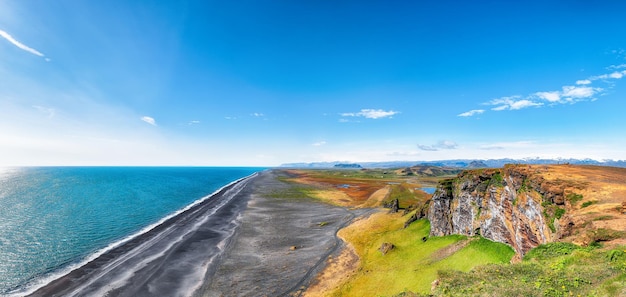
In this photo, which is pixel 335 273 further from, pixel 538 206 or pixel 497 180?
pixel 538 206

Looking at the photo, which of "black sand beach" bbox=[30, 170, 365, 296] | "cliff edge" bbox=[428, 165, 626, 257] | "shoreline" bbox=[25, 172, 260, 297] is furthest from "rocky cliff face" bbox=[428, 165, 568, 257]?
"shoreline" bbox=[25, 172, 260, 297]

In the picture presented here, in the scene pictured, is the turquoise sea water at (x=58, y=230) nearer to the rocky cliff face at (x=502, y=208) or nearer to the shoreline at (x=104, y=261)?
the shoreline at (x=104, y=261)

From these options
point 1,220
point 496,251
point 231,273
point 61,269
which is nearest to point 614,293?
point 496,251

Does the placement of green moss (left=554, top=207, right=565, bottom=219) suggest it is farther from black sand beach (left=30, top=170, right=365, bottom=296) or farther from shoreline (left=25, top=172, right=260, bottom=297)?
shoreline (left=25, top=172, right=260, bottom=297)

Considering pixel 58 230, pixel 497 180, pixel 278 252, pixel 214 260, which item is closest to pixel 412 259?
pixel 497 180

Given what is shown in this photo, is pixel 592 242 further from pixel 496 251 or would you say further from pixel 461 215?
pixel 461 215

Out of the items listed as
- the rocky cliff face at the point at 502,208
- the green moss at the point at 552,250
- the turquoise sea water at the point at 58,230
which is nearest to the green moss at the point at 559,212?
the rocky cliff face at the point at 502,208
